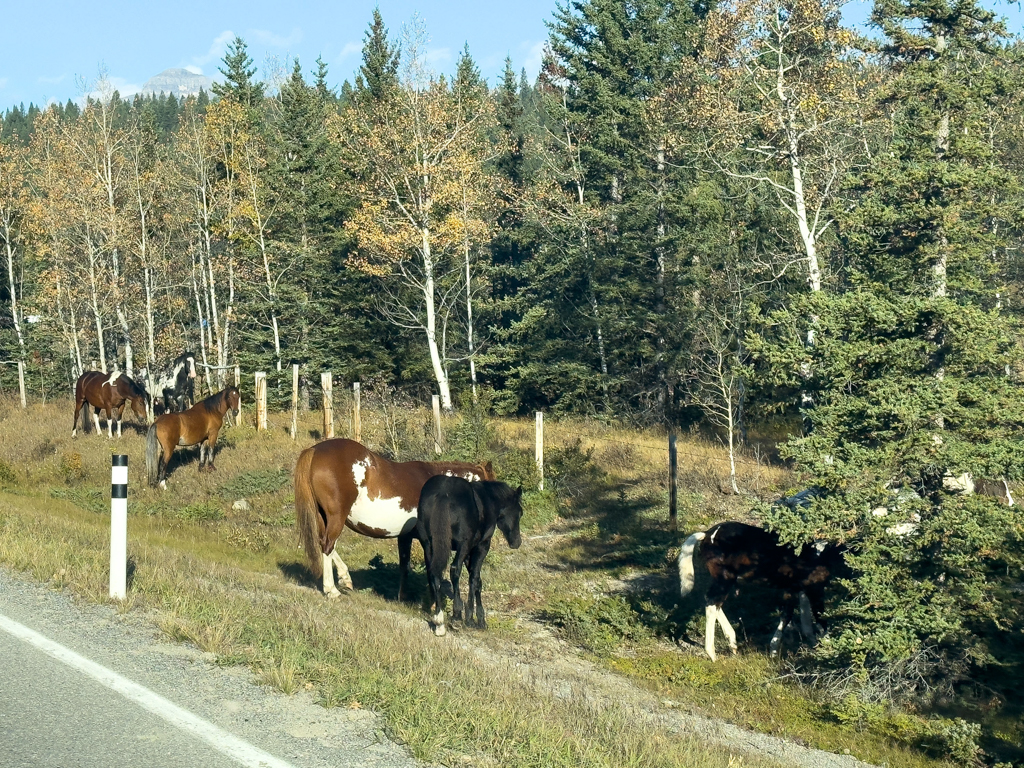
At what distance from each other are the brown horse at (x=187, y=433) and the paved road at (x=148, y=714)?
51.4ft

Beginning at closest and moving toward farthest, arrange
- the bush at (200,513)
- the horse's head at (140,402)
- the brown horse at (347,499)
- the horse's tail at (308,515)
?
1. the horse's tail at (308,515)
2. the brown horse at (347,499)
3. the bush at (200,513)
4. the horse's head at (140,402)

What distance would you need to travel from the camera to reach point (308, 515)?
499 inches

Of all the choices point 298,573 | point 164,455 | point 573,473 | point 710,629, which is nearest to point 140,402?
point 164,455

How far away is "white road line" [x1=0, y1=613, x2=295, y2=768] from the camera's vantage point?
4.84 meters

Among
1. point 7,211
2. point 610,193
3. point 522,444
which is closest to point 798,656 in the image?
point 522,444

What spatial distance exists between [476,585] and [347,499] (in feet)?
7.57

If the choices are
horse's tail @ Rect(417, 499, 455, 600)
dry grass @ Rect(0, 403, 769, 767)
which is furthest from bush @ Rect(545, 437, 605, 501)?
horse's tail @ Rect(417, 499, 455, 600)

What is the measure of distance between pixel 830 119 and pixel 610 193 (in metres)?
16.7

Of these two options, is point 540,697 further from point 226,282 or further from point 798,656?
point 226,282

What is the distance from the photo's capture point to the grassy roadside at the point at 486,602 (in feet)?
19.4

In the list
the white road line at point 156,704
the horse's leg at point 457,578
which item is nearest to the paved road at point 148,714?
the white road line at point 156,704

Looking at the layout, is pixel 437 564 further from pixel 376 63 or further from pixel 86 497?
pixel 376 63

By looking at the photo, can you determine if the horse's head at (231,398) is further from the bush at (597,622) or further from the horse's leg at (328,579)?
the bush at (597,622)

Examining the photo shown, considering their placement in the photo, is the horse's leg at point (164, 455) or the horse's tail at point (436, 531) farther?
the horse's leg at point (164, 455)
